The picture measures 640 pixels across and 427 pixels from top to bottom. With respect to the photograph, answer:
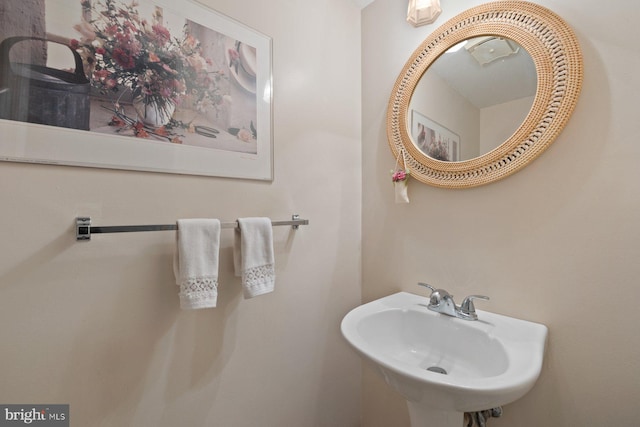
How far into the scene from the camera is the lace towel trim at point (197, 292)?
0.75m

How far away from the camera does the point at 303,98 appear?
1155 millimetres

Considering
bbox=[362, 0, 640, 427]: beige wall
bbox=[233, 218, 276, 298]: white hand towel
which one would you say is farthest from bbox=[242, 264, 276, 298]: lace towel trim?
bbox=[362, 0, 640, 427]: beige wall

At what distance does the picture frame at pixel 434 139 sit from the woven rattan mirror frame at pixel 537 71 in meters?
0.04

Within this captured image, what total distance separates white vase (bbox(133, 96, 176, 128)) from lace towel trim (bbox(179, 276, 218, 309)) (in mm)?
502

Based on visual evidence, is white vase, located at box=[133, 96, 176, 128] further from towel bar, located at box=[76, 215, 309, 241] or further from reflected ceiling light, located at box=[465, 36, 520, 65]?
reflected ceiling light, located at box=[465, 36, 520, 65]

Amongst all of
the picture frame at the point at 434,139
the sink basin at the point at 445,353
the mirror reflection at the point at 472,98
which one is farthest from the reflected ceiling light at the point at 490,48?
the sink basin at the point at 445,353

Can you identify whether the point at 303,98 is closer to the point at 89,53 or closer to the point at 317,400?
the point at 89,53

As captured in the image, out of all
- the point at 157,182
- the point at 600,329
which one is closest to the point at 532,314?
the point at 600,329

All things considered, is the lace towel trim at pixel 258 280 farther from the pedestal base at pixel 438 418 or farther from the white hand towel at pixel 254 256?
the pedestal base at pixel 438 418

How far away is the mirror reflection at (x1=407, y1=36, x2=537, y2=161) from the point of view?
916mm

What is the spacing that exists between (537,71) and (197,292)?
1319 millimetres

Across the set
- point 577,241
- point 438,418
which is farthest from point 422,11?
point 438,418

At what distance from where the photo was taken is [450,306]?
0.97 metres

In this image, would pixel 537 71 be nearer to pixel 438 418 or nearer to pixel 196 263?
pixel 438 418
